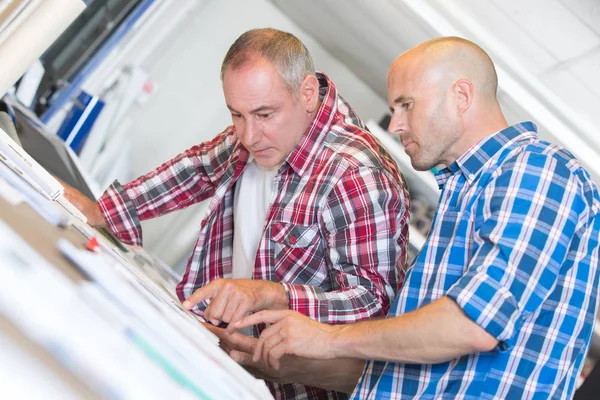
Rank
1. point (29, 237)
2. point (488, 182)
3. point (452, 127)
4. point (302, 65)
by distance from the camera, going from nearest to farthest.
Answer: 1. point (29, 237)
2. point (488, 182)
3. point (452, 127)
4. point (302, 65)

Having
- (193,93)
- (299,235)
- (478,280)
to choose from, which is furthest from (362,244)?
(193,93)

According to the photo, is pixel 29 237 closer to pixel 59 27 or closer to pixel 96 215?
pixel 59 27

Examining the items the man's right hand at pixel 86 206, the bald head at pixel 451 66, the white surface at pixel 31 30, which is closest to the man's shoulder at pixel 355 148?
the bald head at pixel 451 66

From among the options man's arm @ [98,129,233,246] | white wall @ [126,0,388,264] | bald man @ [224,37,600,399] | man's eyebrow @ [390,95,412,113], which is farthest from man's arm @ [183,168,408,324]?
white wall @ [126,0,388,264]

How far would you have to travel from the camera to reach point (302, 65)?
173cm

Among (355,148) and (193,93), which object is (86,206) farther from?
(193,93)

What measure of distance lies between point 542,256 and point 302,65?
88 centimetres

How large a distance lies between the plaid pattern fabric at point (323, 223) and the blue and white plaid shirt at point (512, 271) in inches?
9.0

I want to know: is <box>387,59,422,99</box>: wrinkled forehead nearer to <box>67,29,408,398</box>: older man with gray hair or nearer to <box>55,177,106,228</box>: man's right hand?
<box>67,29,408,398</box>: older man with gray hair

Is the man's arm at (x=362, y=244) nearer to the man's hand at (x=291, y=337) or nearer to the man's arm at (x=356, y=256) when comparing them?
the man's arm at (x=356, y=256)

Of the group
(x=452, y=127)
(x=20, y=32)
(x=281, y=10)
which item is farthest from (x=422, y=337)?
(x=281, y=10)

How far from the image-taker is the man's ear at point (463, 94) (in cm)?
132

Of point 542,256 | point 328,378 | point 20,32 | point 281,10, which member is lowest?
point 328,378

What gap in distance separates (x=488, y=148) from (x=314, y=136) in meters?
0.57
